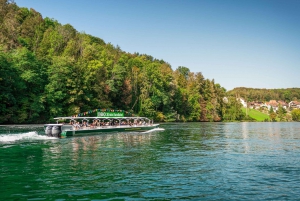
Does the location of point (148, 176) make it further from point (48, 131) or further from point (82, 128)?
point (82, 128)

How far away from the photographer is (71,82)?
80688 mm

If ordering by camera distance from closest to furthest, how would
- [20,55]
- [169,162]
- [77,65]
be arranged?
[169,162] < [20,55] < [77,65]

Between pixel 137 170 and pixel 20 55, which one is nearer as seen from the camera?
pixel 137 170

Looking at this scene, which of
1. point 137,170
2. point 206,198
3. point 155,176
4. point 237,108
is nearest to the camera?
point 206,198

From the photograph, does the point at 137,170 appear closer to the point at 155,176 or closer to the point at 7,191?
the point at 155,176

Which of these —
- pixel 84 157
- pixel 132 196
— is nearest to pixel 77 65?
pixel 84 157

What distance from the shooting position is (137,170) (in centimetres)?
2058

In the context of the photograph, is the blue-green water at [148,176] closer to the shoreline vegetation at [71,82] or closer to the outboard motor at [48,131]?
the outboard motor at [48,131]

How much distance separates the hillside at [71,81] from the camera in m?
72.8

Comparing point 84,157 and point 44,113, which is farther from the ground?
point 44,113

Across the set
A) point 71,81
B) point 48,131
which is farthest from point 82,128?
point 71,81

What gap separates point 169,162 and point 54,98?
196ft

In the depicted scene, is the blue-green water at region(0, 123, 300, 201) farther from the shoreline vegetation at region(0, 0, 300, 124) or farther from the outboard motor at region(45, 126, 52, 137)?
the shoreline vegetation at region(0, 0, 300, 124)

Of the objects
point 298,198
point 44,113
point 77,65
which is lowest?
point 298,198
